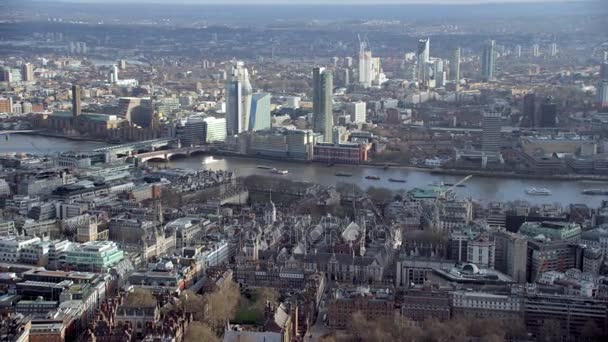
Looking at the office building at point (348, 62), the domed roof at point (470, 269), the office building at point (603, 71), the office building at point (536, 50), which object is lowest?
the domed roof at point (470, 269)

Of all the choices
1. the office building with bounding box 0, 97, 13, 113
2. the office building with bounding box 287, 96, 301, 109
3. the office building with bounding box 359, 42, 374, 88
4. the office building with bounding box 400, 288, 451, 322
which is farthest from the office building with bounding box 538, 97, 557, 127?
the office building with bounding box 400, 288, 451, 322

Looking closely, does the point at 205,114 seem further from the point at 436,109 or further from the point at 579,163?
the point at 579,163

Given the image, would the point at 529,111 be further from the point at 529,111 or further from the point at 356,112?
the point at 356,112

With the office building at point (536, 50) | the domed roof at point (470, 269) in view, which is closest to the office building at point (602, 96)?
the office building at point (536, 50)

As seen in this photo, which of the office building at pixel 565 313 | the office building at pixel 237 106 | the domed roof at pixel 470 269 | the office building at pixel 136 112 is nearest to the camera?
the office building at pixel 565 313

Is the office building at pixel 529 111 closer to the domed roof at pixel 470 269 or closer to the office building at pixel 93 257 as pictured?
the domed roof at pixel 470 269

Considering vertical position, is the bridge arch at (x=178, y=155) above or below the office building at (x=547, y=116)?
below

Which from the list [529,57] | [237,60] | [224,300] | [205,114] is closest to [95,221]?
[224,300]

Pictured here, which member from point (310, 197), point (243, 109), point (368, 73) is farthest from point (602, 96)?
point (310, 197)
